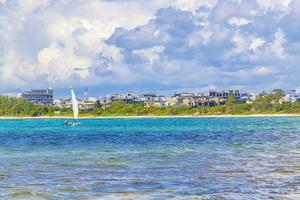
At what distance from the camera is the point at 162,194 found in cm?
2302

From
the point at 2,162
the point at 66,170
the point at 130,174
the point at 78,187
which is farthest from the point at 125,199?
the point at 2,162

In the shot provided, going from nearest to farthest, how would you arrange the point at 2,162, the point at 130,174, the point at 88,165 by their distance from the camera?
the point at 130,174, the point at 88,165, the point at 2,162

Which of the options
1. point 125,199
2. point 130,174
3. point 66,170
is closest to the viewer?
point 125,199

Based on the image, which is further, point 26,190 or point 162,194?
point 26,190

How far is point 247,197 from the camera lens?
22078 mm

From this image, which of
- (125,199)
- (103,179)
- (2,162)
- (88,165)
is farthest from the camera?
(2,162)

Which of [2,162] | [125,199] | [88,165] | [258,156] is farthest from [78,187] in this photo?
[258,156]

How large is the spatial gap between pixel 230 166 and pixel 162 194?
37.0 ft

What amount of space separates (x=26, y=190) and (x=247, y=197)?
839cm

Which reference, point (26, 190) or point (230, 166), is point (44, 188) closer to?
point (26, 190)

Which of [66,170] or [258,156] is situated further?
[258,156]

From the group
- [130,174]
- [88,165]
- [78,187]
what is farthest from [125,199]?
[88,165]

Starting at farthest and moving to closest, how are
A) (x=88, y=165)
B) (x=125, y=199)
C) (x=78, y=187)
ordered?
1. (x=88, y=165)
2. (x=78, y=187)
3. (x=125, y=199)

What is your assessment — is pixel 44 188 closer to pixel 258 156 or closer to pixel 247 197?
Result: pixel 247 197
